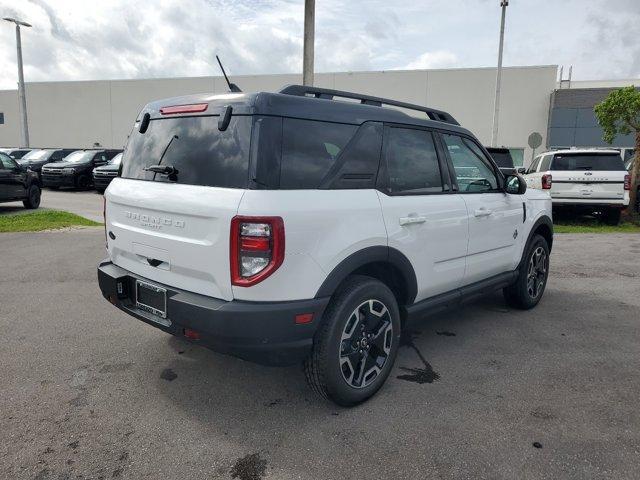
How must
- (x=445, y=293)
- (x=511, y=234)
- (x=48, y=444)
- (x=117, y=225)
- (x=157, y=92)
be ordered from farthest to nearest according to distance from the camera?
(x=157, y=92) → (x=511, y=234) → (x=445, y=293) → (x=117, y=225) → (x=48, y=444)

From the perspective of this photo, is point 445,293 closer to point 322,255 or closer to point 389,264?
point 389,264

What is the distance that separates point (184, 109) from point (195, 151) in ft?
1.14

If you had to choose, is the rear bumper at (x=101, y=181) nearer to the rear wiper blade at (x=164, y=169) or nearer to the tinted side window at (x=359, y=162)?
the rear wiper blade at (x=164, y=169)

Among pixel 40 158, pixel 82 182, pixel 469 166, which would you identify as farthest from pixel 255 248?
pixel 40 158

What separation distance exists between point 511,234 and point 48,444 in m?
3.91

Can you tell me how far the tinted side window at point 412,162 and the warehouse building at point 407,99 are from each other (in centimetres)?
2483

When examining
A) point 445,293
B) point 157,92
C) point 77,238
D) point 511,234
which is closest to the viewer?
point 445,293

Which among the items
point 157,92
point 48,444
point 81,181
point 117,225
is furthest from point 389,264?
point 157,92

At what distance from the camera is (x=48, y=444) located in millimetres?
2676

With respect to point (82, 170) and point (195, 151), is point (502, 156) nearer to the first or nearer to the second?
point (195, 151)

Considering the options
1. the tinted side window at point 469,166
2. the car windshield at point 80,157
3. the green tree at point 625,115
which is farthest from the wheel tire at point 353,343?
the car windshield at point 80,157

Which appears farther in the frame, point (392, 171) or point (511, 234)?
point (511, 234)

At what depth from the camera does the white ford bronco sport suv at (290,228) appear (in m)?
2.61

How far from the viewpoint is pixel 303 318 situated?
270cm
